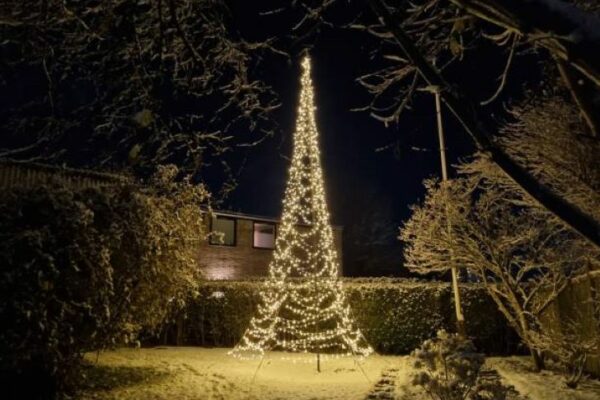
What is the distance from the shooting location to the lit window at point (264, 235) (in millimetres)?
27328

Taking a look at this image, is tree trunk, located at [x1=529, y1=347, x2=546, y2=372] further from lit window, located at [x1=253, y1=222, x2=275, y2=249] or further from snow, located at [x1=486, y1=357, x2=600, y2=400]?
lit window, located at [x1=253, y1=222, x2=275, y2=249]

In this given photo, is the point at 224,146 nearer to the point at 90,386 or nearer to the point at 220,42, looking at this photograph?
the point at 220,42

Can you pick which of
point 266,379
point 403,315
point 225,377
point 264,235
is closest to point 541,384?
point 266,379

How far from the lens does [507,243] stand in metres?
11.2

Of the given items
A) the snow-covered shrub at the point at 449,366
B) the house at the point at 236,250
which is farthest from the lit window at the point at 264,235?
the snow-covered shrub at the point at 449,366

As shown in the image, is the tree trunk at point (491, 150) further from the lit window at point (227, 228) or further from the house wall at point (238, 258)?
the lit window at point (227, 228)

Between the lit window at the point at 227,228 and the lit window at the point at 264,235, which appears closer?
the lit window at the point at 227,228

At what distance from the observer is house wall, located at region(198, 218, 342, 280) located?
2503 cm

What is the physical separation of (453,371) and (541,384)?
4.84 m

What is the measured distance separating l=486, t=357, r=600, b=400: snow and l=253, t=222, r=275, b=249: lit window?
→ 1655 centimetres

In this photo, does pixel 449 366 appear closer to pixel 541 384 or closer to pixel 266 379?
pixel 541 384

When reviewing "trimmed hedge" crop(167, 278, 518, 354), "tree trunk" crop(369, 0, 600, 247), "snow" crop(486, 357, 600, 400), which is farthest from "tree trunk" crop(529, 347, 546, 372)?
"tree trunk" crop(369, 0, 600, 247)

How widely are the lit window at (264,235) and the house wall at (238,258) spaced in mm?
542

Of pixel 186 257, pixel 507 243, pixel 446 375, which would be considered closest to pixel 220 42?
pixel 446 375
